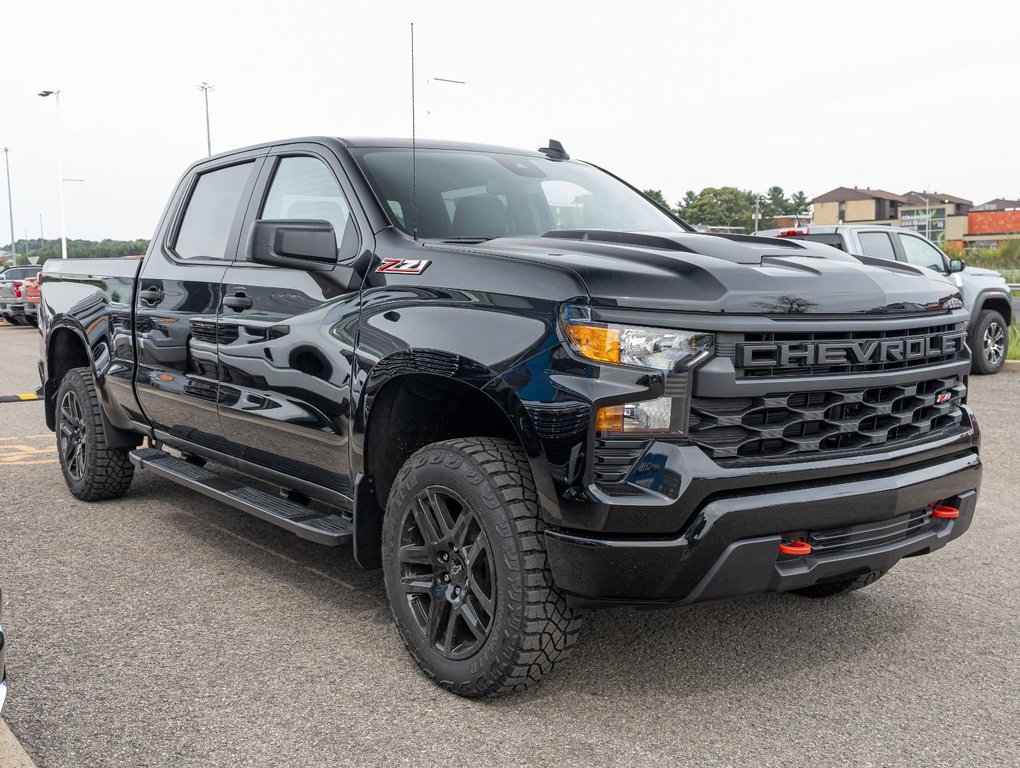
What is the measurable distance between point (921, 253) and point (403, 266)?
10181 millimetres

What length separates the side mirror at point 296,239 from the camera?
3.72m

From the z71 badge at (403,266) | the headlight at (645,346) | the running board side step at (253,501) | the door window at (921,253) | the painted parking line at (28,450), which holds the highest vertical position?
the z71 badge at (403,266)

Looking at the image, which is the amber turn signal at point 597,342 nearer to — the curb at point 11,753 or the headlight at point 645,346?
the headlight at point 645,346

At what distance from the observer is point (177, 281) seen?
505 centimetres

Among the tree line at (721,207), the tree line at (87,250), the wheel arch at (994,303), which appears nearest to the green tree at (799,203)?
the tree line at (721,207)

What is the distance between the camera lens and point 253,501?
434cm

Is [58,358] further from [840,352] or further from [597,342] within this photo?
[840,352]

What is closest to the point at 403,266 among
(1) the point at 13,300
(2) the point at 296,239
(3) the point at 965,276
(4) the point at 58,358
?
(2) the point at 296,239

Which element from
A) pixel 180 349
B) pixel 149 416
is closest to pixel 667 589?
pixel 180 349

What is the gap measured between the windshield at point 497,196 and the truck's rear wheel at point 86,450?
2.74 metres

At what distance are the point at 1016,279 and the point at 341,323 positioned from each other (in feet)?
105

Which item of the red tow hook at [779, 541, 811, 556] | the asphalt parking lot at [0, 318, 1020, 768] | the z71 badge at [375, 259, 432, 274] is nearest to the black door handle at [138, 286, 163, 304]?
the asphalt parking lot at [0, 318, 1020, 768]

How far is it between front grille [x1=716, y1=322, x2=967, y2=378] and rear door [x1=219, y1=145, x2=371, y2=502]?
144cm

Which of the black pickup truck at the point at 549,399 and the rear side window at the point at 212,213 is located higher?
the rear side window at the point at 212,213
